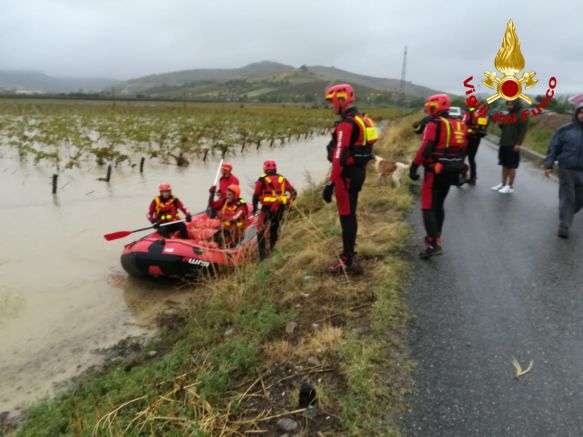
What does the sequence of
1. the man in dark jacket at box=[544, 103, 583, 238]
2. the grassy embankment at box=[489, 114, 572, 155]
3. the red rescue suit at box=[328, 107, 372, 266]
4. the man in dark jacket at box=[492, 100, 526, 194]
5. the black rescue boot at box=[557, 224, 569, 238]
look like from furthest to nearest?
the grassy embankment at box=[489, 114, 572, 155] → the man in dark jacket at box=[492, 100, 526, 194] → the black rescue boot at box=[557, 224, 569, 238] → the man in dark jacket at box=[544, 103, 583, 238] → the red rescue suit at box=[328, 107, 372, 266]

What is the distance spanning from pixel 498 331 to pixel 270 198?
376cm

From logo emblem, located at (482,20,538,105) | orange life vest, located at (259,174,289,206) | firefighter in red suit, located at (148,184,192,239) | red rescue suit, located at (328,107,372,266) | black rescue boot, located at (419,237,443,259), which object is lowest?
firefighter in red suit, located at (148,184,192,239)

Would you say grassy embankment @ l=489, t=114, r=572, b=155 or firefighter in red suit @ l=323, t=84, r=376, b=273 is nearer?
firefighter in red suit @ l=323, t=84, r=376, b=273

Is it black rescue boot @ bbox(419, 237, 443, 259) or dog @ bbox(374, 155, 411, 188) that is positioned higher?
dog @ bbox(374, 155, 411, 188)

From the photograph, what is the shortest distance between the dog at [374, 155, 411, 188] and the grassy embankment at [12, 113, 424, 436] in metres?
3.61

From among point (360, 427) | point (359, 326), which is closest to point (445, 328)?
point (359, 326)

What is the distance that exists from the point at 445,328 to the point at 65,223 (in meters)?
9.42

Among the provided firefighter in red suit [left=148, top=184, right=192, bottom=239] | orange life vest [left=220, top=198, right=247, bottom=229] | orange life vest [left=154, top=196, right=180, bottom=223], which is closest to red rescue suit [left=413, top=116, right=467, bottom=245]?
orange life vest [left=220, top=198, right=247, bottom=229]

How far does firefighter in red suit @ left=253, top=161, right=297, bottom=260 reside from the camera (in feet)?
20.9

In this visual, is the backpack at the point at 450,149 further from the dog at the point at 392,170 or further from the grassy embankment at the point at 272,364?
the dog at the point at 392,170

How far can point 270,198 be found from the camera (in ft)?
20.9

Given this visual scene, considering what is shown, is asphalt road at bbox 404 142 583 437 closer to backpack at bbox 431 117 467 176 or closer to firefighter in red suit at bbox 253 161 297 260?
backpack at bbox 431 117 467 176

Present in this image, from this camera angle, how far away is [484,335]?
11.3ft

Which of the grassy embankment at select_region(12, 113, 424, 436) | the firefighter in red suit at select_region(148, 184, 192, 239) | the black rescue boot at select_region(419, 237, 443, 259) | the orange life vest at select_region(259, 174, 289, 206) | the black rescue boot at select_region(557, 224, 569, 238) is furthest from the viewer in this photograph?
the firefighter in red suit at select_region(148, 184, 192, 239)
